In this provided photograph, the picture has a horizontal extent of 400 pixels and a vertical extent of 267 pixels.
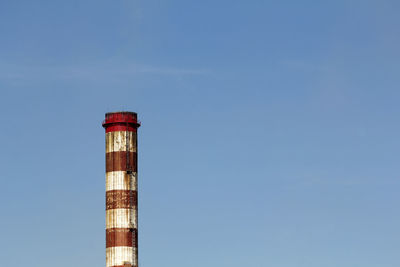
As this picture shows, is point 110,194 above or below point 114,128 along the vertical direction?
below

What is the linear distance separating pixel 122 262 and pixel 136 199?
6550 mm

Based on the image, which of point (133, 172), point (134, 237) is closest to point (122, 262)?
point (134, 237)

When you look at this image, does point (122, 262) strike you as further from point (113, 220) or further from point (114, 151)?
point (114, 151)

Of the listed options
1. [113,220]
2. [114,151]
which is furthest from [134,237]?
[114,151]

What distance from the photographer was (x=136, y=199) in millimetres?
97000

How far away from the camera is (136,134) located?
99000mm

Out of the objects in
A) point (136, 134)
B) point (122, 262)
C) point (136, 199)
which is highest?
point (136, 134)

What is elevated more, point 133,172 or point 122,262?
point 133,172

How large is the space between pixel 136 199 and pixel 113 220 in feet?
10.8

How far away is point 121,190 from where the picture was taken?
9600 cm

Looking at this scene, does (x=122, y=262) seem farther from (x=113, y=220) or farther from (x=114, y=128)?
(x=114, y=128)

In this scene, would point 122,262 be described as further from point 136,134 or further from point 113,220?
point 136,134

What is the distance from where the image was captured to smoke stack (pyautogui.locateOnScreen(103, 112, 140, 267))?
95.1 meters

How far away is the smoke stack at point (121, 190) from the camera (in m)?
95.1
